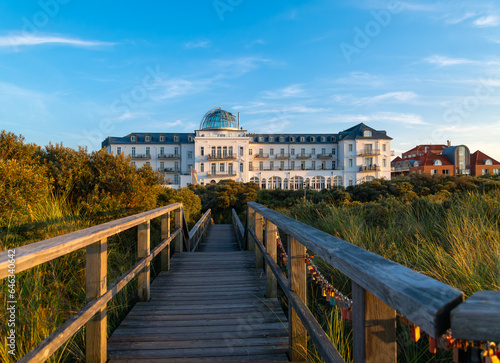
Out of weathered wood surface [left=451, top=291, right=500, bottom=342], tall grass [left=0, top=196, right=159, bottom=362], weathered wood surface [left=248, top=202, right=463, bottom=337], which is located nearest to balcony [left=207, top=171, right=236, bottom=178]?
tall grass [left=0, top=196, right=159, bottom=362]

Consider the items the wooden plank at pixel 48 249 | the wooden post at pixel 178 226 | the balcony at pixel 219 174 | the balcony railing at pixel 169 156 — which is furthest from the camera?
the balcony railing at pixel 169 156

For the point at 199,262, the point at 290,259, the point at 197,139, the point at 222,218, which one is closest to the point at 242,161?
the point at 197,139

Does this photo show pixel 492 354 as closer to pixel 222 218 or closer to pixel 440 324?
pixel 440 324

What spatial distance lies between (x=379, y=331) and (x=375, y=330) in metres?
0.01

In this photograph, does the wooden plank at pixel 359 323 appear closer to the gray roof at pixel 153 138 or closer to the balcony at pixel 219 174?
the balcony at pixel 219 174

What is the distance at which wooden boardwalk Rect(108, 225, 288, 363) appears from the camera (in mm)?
2381

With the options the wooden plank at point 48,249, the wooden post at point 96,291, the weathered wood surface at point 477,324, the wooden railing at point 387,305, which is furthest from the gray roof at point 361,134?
the weathered wood surface at point 477,324

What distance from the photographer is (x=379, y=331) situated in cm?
104

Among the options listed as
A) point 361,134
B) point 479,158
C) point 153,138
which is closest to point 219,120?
point 153,138

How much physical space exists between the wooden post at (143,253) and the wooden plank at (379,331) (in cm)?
271

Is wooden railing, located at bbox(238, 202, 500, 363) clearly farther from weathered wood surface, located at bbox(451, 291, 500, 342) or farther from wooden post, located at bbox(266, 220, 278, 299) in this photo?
wooden post, located at bbox(266, 220, 278, 299)

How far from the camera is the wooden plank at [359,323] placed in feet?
3.48

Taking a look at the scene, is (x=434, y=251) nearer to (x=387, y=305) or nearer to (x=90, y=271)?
(x=387, y=305)

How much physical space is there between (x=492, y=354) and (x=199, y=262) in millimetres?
4844
